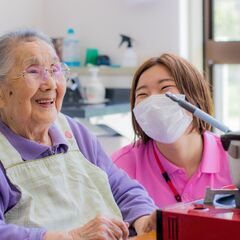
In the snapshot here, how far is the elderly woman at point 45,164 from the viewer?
1.41 meters

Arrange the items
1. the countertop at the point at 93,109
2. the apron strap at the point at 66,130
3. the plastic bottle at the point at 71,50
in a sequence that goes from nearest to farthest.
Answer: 1. the apron strap at the point at 66,130
2. the countertop at the point at 93,109
3. the plastic bottle at the point at 71,50

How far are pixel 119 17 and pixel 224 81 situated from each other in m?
0.78

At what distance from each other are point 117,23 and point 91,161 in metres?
1.96

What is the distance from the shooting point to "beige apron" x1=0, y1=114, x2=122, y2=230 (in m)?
1.41

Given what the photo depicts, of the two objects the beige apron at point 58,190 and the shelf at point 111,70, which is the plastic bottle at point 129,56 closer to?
the shelf at point 111,70

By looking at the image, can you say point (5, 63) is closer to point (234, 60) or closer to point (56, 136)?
point (56, 136)

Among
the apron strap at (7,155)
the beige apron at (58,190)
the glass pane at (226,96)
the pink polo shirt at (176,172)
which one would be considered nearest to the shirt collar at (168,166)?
the pink polo shirt at (176,172)

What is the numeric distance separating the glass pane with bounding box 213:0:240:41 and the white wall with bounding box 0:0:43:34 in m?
1.17

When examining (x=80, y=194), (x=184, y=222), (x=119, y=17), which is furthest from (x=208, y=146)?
(x=119, y=17)

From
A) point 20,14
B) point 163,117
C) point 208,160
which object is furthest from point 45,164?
point 20,14

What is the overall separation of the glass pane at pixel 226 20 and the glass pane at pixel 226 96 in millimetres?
204

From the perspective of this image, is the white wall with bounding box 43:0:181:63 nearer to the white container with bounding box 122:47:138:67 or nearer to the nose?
the white container with bounding box 122:47:138:67

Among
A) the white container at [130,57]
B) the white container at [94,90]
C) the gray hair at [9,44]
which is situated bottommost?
the white container at [94,90]

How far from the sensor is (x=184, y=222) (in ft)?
3.64
